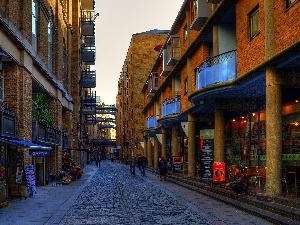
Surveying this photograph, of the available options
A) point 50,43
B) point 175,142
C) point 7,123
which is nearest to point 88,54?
point 175,142

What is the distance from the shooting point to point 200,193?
2125 centimetres

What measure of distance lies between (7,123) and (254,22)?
9.29 m

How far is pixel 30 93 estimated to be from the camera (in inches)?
860

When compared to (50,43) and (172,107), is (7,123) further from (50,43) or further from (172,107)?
(172,107)

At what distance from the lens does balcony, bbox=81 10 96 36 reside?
194ft

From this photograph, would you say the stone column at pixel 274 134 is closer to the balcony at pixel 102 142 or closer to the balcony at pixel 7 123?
the balcony at pixel 7 123

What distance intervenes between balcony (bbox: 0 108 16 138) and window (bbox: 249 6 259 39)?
29.3 feet

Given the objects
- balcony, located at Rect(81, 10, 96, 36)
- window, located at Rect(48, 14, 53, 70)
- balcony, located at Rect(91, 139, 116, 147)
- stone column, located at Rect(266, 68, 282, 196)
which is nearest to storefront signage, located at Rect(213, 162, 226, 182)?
stone column, located at Rect(266, 68, 282, 196)

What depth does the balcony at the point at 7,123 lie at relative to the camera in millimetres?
16603

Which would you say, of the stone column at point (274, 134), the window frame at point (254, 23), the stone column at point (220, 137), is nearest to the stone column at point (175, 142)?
the stone column at point (220, 137)

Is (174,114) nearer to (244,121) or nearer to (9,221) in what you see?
(244,121)

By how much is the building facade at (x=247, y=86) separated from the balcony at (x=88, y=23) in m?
27.8

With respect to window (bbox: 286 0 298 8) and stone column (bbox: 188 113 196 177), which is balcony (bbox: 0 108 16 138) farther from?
stone column (bbox: 188 113 196 177)

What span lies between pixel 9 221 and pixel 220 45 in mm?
13003
